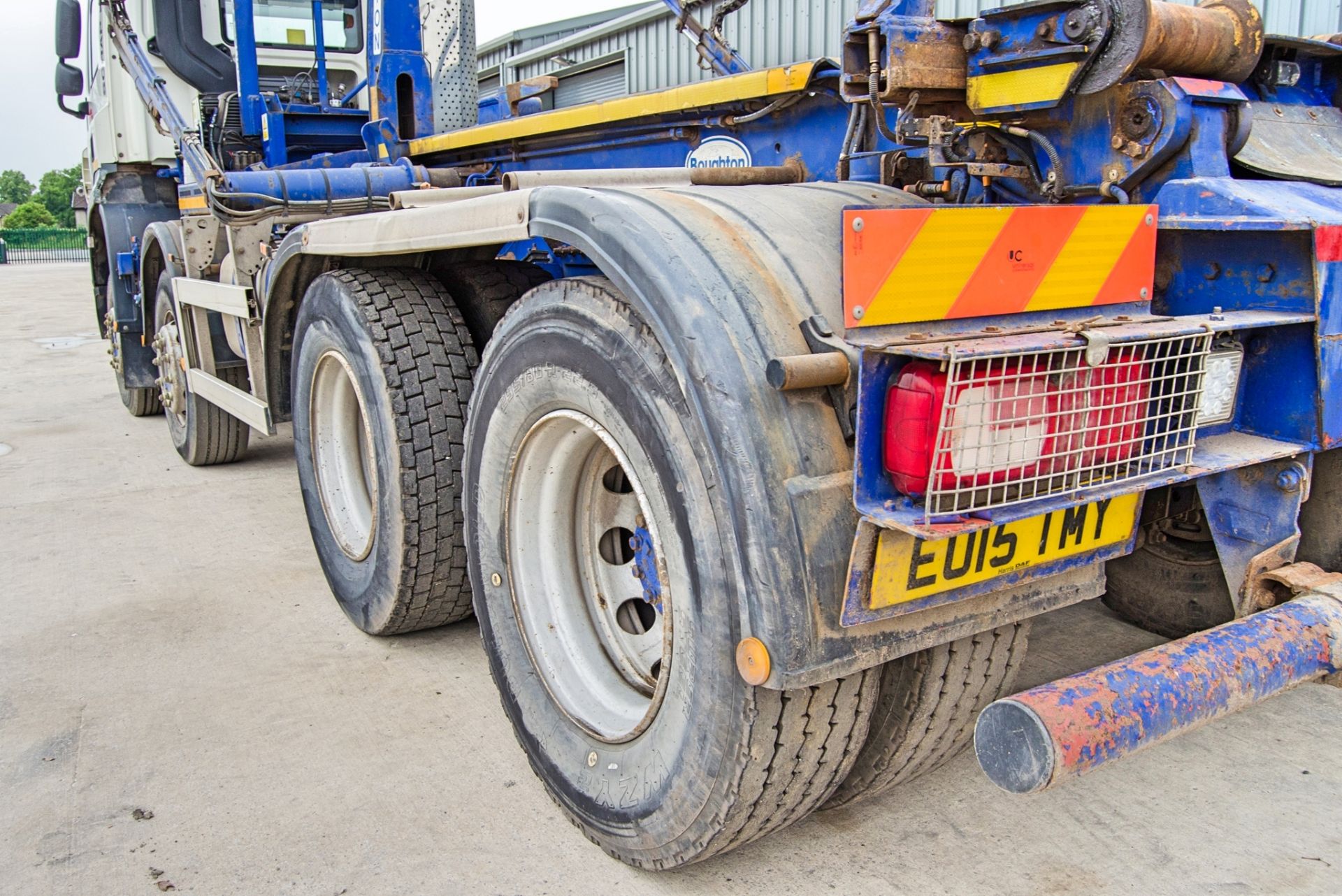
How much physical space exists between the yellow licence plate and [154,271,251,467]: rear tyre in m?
4.92

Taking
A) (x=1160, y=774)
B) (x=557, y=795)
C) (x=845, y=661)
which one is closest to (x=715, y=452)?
(x=845, y=661)

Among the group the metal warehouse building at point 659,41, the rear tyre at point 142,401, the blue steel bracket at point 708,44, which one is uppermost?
the metal warehouse building at point 659,41

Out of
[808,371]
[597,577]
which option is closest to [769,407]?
[808,371]

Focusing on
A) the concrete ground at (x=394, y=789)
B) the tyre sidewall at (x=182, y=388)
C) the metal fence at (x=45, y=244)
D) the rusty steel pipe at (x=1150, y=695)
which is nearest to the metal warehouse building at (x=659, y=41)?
the tyre sidewall at (x=182, y=388)

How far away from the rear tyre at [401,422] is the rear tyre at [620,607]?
0.47m

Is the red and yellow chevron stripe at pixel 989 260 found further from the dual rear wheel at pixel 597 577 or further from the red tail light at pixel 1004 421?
the dual rear wheel at pixel 597 577

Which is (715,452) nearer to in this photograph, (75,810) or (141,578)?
(75,810)

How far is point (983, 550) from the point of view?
1.79 metres

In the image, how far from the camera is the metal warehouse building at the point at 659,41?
8.39 meters

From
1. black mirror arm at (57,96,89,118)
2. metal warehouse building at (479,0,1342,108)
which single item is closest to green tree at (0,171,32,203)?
metal warehouse building at (479,0,1342,108)

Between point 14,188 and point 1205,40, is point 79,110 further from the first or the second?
point 14,188

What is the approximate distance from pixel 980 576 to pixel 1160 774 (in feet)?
4.11

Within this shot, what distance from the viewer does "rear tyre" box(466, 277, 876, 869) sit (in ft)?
6.04

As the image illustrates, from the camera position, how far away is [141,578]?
416 cm
